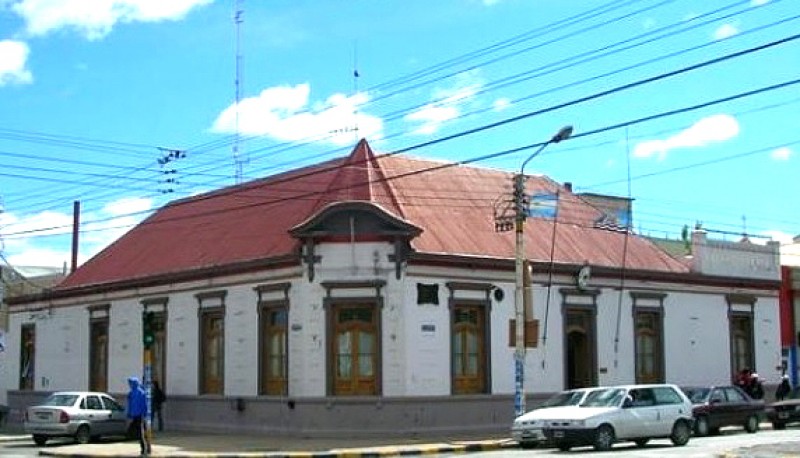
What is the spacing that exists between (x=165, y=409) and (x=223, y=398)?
3684 millimetres

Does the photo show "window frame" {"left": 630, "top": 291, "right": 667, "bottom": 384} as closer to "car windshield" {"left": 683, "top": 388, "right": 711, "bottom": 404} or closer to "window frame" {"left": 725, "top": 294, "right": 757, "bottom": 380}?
"window frame" {"left": 725, "top": 294, "right": 757, "bottom": 380}

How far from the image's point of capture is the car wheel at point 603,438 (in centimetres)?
2578

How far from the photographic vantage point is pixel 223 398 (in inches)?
1320

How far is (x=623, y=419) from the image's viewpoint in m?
26.5

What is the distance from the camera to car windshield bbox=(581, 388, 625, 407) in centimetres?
2668

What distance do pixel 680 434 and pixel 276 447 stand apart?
10.0 metres

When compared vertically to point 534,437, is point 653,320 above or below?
above

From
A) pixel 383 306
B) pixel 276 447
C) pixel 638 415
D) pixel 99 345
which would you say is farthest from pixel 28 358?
pixel 638 415

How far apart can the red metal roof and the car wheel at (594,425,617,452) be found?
25.8 ft

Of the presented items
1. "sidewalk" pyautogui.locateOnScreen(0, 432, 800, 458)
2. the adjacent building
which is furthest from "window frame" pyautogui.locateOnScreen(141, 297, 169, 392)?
"sidewalk" pyautogui.locateOnScreen(0, 432, 800, 458)

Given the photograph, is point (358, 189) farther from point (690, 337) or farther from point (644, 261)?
point (690, 337)

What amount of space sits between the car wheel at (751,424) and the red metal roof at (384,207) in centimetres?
684

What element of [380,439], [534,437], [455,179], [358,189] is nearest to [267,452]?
[380,439]

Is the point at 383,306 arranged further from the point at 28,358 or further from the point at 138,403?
the point at 28,358
